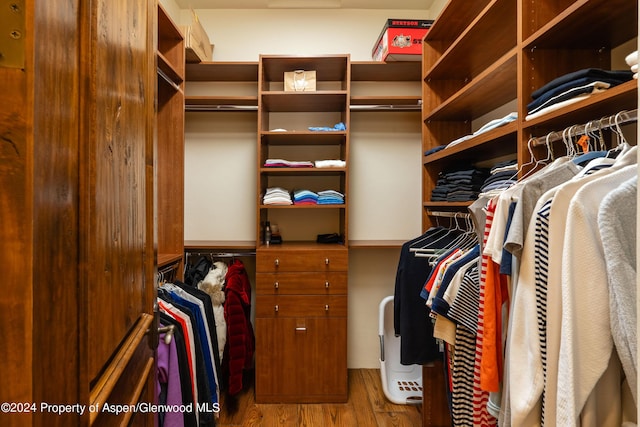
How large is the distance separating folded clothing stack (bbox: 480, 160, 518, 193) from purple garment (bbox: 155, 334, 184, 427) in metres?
1.44

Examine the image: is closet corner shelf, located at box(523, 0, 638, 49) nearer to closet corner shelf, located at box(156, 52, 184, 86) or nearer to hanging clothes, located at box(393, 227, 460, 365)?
hanging clothes, located at box(393, 227, 460, 365)

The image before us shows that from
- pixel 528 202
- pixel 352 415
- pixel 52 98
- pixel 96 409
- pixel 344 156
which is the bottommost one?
pixel 352 415

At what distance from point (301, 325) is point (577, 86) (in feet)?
6.25

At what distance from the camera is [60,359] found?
1.53 ft

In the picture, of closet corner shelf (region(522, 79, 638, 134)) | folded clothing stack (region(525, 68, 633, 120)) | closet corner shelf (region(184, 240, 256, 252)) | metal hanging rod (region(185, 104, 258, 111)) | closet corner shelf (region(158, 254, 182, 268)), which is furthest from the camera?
metal hanging rod (region(185, 104, 258, 111))

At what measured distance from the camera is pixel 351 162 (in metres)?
2.78

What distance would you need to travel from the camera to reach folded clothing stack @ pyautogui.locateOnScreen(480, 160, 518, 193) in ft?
4.45

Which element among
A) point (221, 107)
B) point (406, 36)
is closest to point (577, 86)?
point (406, 36)

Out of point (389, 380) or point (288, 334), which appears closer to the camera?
point (288, 334)

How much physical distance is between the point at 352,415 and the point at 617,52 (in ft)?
7.29

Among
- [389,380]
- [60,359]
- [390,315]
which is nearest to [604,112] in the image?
[60,359]

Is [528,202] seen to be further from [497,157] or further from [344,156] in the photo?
[344,156]

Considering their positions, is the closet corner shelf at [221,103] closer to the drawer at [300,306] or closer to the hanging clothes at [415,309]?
the drawer at [300,306]

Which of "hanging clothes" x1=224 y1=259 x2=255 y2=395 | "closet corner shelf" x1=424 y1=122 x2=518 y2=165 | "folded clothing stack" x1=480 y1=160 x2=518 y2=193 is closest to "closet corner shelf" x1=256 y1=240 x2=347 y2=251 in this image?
"hanging clothes" x1=224 y1=259 x2=255 y2=395
